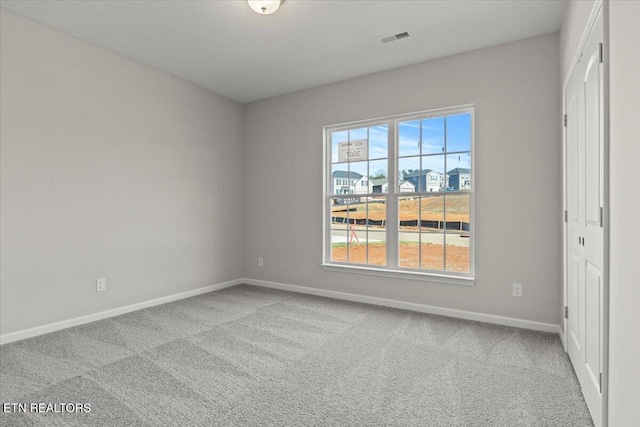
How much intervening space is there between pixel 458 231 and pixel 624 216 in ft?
7.87

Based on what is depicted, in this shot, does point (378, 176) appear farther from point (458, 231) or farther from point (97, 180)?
point (97, 180)

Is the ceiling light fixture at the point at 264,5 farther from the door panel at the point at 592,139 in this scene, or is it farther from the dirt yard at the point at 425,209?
the dirt yard at the point at 425,209

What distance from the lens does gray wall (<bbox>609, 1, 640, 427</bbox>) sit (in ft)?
4.01

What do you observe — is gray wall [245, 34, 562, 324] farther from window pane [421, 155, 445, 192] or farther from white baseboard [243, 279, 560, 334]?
window pane [421, 155, 445, 192]

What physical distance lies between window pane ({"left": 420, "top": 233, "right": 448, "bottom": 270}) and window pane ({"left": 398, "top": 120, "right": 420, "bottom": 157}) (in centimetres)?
95

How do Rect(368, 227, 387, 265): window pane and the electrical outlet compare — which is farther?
Rect(368, 227, 387, 265): window pane

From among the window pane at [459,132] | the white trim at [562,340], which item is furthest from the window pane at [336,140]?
the white trim at [562,340]

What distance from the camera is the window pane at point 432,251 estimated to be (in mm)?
3809

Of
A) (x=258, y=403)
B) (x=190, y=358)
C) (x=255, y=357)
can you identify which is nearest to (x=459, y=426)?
(x=258, y=403)

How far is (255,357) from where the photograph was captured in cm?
266

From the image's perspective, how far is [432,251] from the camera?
12.7 ft

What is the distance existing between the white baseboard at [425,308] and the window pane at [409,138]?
171cm

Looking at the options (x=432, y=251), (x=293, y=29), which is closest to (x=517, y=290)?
(x=432, y=251)

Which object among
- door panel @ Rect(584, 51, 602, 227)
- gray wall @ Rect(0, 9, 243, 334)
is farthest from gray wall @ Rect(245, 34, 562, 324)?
gray wall @ Rect(0, 9, 243, 334)
